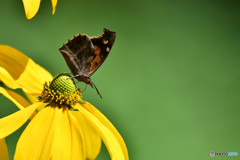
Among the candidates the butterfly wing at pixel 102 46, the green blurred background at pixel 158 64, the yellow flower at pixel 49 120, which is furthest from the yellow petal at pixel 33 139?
the green blurred background at pixel 158 64

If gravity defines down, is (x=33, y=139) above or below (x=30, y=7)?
below

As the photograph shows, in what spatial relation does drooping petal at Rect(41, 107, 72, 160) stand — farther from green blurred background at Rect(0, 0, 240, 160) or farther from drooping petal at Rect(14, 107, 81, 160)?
green blurred background at Rect(0, 0, 240, 160)

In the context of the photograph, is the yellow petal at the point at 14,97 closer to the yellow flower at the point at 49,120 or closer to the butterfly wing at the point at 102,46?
the yellow flower at the point at 49,120

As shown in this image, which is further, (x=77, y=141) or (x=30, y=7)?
(x=77, y=141)

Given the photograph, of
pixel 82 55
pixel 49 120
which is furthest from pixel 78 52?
pixel 49 120

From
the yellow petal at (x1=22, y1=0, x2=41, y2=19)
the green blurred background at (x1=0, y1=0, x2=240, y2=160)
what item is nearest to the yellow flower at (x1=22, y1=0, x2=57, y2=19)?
the yellow petal at (x1=22, y1=0, x2=41, y2=19)

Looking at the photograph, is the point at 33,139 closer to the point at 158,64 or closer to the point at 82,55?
the point at 82,55
